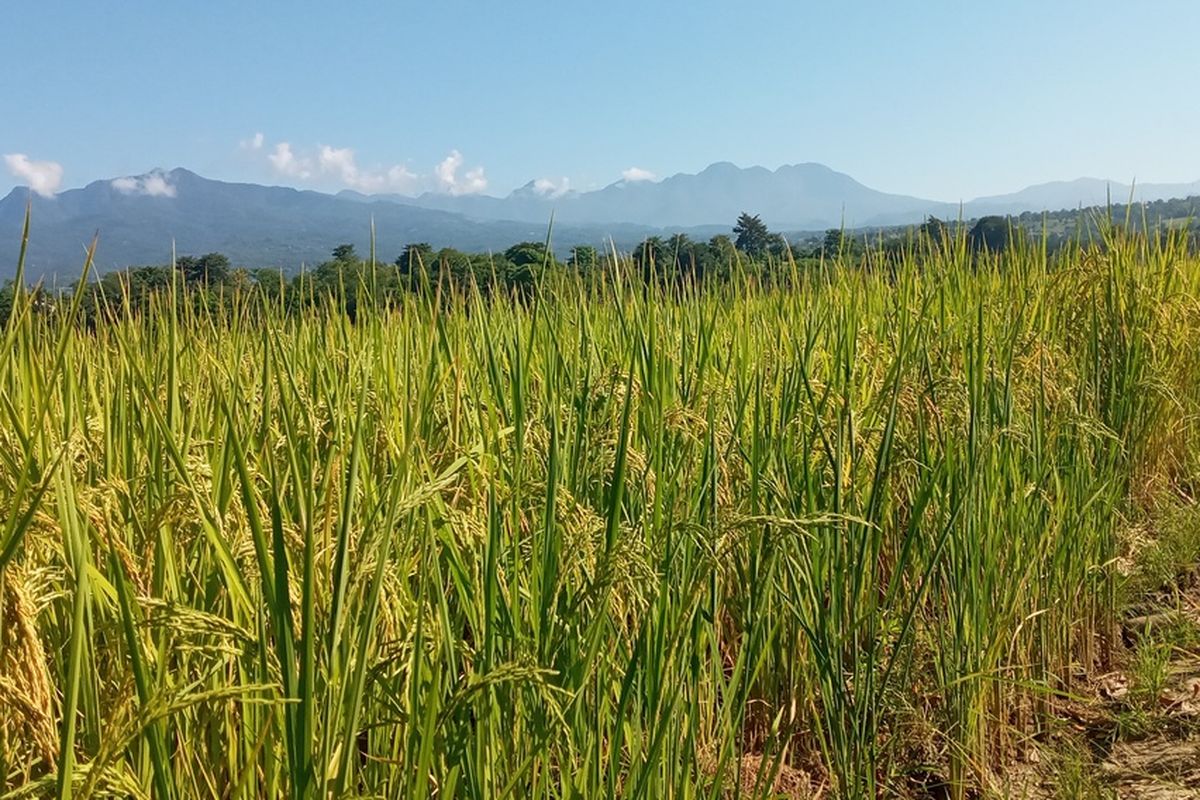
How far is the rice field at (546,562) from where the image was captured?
765mm

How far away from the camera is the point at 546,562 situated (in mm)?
1062

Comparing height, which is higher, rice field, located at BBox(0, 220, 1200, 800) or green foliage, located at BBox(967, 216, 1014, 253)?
green foliage, located at BBox(967, 216, 1014, 253)

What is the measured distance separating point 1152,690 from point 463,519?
76.2 inches

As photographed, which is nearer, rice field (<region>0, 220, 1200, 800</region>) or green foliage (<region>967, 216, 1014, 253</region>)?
rice field (<region>0, 220, 1200, 800</region>)

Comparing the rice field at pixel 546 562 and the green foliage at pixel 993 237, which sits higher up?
the green foliage at pixel 993 237

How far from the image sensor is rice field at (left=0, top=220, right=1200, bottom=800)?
76cm

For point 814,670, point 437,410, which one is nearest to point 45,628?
point 437,410

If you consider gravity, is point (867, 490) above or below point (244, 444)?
below

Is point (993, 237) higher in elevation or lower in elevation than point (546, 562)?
higher

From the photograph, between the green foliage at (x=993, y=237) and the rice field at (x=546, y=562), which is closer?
the rice field at (x=546, y=562)

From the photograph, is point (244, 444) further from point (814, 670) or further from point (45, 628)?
point (814, 670)

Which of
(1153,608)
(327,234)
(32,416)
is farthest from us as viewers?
(327,234)

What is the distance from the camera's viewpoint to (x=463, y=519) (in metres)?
0.96

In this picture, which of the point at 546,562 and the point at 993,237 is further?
the point at 993,237
